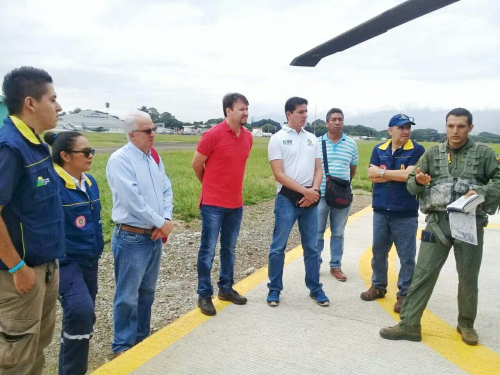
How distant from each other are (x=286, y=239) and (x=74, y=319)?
2.05m

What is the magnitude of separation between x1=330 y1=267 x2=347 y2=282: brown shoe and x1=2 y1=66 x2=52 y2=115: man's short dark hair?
12.0 feet

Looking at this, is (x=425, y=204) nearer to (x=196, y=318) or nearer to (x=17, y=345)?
(x=196, y=318)

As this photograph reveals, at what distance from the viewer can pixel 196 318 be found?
3617mm

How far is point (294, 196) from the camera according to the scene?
3.96 meters

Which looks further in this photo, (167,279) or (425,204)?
(167,279)

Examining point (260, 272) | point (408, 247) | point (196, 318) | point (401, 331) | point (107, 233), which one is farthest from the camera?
point (107, 233)

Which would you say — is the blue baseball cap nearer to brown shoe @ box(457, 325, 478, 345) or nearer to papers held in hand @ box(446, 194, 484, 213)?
papers held in hand @ box(446, 194, 484, 213)

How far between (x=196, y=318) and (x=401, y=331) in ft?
5.57

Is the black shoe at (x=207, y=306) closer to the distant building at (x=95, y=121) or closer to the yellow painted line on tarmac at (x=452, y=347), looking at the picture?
the yellow painted line on tarmac at (x=452, y=347)

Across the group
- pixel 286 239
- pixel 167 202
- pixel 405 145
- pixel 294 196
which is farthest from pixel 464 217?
pixel 167 202

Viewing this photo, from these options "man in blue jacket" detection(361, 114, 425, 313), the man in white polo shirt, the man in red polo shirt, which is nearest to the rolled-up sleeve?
the man in red polo shirt

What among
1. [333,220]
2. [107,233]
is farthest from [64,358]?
[107,233]

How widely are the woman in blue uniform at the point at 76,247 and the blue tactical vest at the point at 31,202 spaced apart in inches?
15.6

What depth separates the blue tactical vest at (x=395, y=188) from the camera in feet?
13.1
